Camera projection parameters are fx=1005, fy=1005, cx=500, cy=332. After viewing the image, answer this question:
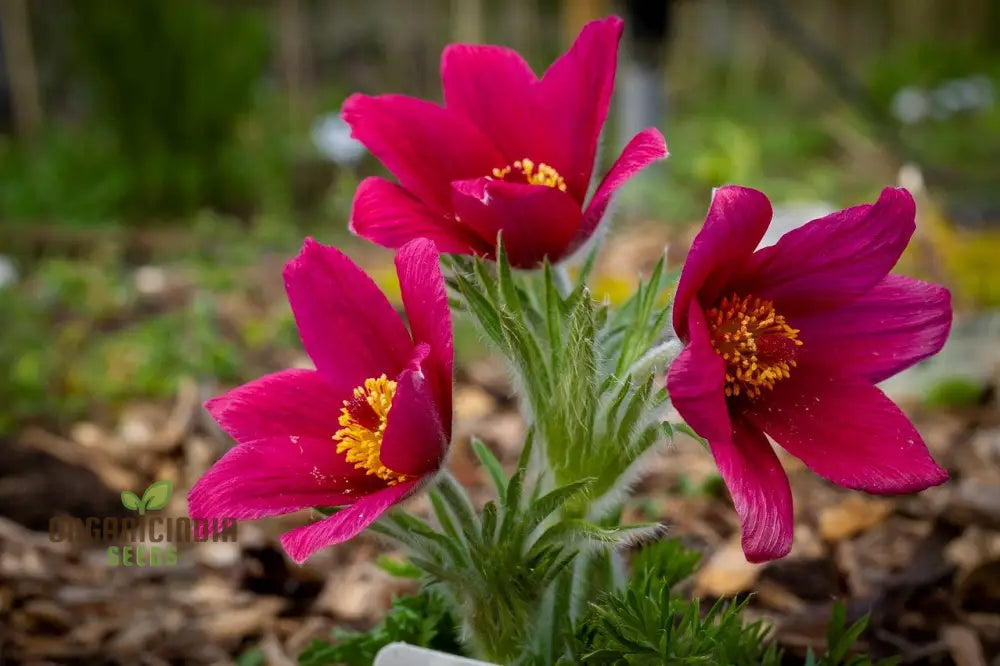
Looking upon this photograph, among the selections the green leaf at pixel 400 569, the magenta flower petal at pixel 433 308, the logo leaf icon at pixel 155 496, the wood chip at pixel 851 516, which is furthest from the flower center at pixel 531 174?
the wood chip at pixel 851 516

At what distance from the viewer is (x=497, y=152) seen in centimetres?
94

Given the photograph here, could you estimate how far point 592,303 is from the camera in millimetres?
838

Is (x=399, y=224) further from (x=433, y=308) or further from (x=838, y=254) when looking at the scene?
(x=838, y=254)

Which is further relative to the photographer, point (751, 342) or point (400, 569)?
point (400, 569)

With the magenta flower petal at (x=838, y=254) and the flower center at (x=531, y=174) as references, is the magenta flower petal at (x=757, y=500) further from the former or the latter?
the flower center at (x=531, y=174)

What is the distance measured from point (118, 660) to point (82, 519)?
45 centimetres

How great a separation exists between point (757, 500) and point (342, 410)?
1.15 ft

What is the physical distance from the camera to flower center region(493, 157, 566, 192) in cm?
89

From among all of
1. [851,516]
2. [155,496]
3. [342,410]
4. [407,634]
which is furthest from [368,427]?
[851,516]

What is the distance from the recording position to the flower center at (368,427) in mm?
812

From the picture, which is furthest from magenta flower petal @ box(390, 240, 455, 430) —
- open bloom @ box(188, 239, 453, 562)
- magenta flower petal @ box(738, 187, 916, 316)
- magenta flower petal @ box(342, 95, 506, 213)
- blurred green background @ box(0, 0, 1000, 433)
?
blurred green background @ box(0, 0, 1000, 433)

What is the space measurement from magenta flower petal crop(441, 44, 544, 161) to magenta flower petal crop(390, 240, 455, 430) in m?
0.19

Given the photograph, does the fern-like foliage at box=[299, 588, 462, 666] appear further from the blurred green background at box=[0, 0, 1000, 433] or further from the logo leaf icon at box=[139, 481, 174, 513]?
the blurred green background at box=[0, 0, 1000, 433]

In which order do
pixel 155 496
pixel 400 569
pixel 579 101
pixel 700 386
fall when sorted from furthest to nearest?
1. pixel 155 496
2. pixel 400 569
3. pixel 579 101
4. pixel 700 386
